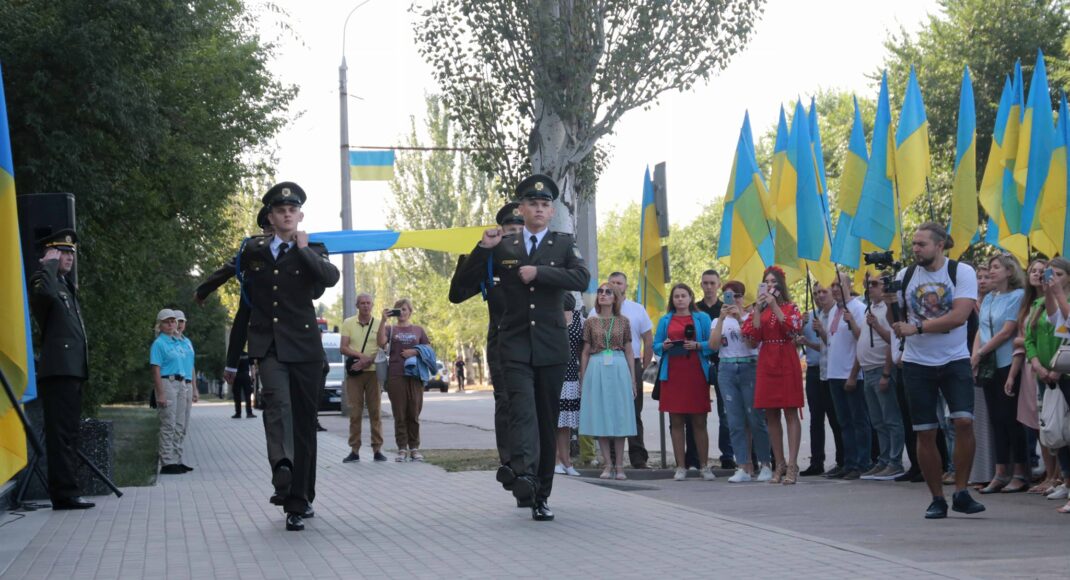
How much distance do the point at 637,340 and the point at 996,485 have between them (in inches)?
171

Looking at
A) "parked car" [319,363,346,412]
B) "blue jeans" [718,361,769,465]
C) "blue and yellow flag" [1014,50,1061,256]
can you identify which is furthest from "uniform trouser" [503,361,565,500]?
"parked car" [319,363,346,412]

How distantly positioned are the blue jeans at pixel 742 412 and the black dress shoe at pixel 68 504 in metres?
6.06

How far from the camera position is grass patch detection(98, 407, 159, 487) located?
15.1m

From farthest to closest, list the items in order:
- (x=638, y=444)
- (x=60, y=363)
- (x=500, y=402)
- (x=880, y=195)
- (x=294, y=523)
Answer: (x=880, y=195), (x=638, y=444), (x=60, y=363), (x=500, y=402), (x=294, y=523)

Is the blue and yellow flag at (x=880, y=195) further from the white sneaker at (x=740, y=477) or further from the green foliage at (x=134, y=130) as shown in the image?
the green foliage at (x=134, y=130)

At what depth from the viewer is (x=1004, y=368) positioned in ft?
39.9

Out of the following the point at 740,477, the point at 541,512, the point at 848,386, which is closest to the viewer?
the point at 541,512

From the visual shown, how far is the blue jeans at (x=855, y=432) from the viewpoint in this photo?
14.0 meters

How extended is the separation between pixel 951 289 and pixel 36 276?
22.7 ft

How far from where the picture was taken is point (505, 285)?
10258 mm

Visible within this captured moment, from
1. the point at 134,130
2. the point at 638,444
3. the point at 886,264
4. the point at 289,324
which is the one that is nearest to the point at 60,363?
the point at 289,324

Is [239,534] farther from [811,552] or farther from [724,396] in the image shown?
[724,396]

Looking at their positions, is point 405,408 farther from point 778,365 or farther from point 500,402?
point 500,402

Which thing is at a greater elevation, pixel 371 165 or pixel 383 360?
pixel 371 165
